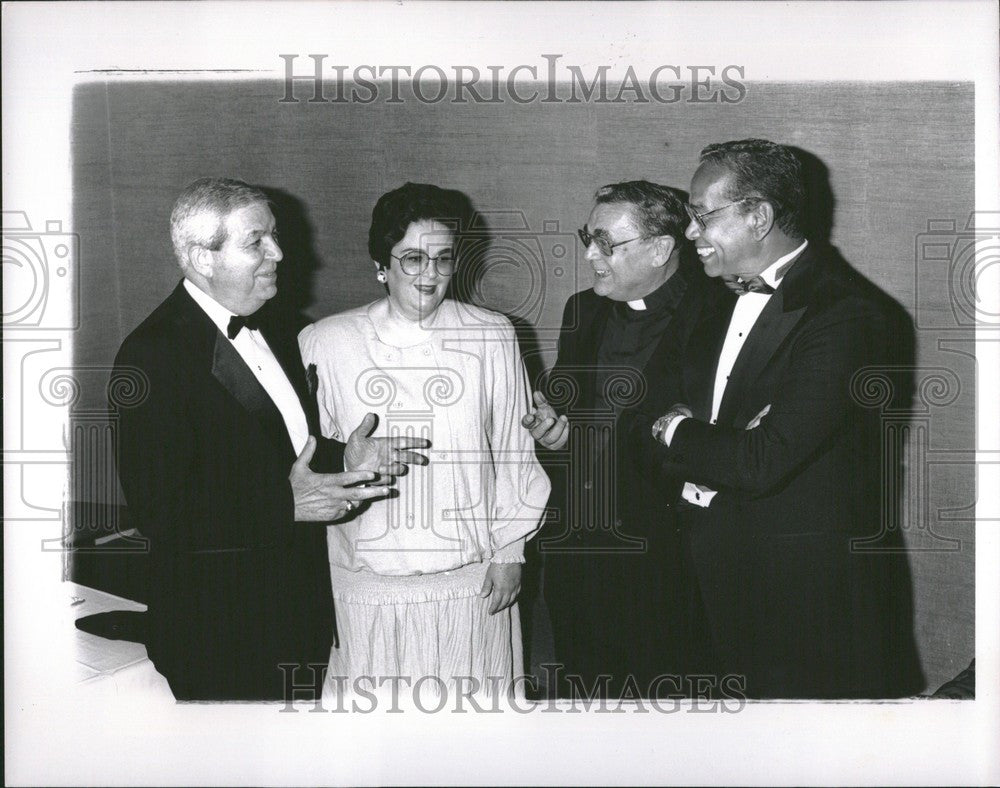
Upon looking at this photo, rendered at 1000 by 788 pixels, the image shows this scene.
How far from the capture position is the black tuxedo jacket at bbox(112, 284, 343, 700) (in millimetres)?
3566

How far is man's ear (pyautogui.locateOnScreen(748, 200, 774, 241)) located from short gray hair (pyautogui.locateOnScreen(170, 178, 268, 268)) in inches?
65.5

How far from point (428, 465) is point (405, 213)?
86 centimetres

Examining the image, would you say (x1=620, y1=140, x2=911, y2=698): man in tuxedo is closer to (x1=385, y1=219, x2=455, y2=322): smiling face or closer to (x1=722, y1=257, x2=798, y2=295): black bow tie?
(x1=722, y1=257, x2=798, y2=295): black bow tie

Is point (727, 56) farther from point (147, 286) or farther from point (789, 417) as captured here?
point (147, 286)

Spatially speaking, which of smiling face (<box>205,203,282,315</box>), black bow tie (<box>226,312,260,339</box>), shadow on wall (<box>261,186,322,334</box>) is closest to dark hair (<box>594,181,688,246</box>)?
shadow on wall (<box>261,186,322,334</box>)

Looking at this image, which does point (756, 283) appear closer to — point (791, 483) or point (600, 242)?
point (600, 242)

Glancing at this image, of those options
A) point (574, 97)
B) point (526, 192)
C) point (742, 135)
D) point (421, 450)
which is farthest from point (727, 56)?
point (421, 450)

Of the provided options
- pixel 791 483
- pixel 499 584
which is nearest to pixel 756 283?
pixel 791 483

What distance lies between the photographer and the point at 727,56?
3.74m

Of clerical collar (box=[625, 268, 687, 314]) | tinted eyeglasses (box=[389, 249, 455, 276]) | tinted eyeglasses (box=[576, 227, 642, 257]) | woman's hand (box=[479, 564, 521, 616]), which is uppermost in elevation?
tinted eyeglasses (box=[576, 227, 642, 257])

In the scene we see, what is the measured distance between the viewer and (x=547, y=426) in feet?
12.2

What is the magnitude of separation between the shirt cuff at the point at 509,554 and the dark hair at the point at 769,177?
1.38 metres

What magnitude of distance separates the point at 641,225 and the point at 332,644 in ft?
5.93

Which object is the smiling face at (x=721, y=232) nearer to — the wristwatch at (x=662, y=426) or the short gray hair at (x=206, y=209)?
the wristwatch at (x=662, y=426)
